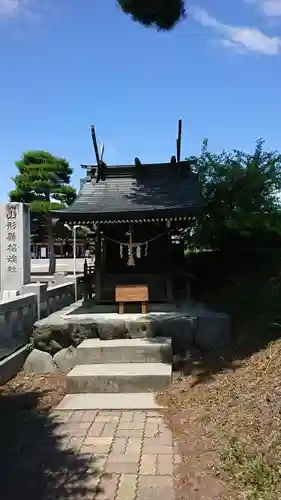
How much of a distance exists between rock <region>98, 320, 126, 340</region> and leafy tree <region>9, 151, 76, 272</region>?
2601 cm

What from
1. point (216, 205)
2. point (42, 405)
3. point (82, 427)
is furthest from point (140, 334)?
point (216, 205)

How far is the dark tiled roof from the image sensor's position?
1014cm

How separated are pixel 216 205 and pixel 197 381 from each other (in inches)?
251

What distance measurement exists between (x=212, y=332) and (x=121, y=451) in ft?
14.8

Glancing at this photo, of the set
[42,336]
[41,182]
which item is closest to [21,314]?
[42,336]

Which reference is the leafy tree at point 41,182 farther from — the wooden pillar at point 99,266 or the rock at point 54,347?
the rock at point 54,347

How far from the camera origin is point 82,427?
530cm

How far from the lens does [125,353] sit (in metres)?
7.60

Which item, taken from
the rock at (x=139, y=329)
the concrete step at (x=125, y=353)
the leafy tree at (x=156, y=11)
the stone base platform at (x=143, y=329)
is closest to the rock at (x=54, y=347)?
the stone base platform at (x=143, y=329)

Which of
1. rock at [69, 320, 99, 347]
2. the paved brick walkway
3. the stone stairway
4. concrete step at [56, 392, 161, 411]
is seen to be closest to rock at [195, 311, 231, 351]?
the stone stairway

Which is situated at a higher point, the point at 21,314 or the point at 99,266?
the point at 99,266

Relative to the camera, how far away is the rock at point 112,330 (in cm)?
848

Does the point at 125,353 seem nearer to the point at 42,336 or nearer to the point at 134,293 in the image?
the point at 42,336

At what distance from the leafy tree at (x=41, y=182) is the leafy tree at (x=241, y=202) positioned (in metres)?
22.9
